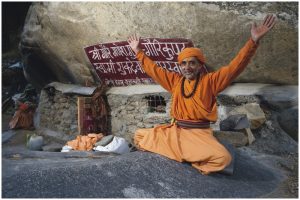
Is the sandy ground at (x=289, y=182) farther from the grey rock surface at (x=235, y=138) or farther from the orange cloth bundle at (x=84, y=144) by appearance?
the orange cloth bundle at (x=84, y=144)

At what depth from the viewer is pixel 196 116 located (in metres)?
4.23

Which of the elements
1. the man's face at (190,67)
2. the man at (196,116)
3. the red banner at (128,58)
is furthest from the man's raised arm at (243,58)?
the red banner at (128,58)

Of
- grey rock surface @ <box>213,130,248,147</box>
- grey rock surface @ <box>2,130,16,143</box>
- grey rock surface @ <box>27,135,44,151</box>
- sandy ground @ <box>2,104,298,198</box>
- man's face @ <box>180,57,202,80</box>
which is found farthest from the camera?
grey rock surface @ <box>2,130,16,143</box>

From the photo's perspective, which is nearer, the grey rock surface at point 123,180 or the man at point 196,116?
the grey rock surface at point 123,180

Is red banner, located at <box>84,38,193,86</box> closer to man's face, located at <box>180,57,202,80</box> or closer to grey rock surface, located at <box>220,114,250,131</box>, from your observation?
grey rock surface, located at <box>220,114,250,131</box>

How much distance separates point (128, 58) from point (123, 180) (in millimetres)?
4358

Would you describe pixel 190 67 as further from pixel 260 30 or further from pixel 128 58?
pixel 128 58

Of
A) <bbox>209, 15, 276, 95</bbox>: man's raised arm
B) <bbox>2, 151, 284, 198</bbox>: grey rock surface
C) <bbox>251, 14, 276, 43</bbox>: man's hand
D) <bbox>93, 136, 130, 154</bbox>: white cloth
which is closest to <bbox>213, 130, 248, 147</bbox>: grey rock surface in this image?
A: <bbox>2, 151, 284, 198</bbox>: grey rock surface

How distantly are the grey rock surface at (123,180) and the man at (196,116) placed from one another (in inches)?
5.4

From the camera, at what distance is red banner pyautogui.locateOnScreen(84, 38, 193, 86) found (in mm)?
7037

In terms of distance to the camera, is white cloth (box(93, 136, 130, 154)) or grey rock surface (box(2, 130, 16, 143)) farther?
grey rock surface (box(2, 130, 16, 143))

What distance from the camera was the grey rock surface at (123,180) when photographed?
3391 millimetres

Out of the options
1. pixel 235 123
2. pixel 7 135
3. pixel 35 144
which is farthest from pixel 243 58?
pixel 7 135

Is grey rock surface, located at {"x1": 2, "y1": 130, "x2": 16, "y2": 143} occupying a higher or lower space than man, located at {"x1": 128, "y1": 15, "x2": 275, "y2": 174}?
lower
